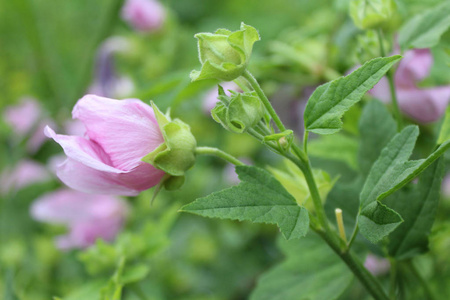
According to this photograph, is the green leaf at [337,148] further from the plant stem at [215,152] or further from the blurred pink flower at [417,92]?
the plant stem at [215,152]

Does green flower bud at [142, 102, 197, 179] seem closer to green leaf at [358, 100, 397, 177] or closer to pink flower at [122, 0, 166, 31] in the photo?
green leaf at [358, 100, 397, 177]

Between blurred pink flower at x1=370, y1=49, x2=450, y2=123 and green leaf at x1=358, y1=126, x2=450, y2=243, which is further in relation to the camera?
blurred pink flower at x1=370, y1=49, x2=450, y2=123

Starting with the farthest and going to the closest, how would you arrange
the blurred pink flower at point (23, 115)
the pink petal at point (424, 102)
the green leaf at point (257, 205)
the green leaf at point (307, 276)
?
1. the blurred pink flower at point (23, 115)
2. the pink petal at point (424, 102)
3. the green leaf at point (307, 276)
4. the green leaf at point (257, 205)

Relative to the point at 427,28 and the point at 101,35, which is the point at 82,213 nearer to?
the point at 101,35

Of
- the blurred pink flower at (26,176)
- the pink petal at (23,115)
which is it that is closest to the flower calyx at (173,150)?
the blurred pink flower at (26,176)

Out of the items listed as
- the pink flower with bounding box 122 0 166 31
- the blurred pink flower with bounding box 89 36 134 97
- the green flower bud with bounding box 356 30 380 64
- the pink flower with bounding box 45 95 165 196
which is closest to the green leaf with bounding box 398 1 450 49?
the green flower bud with bounding box 356 30 380 64

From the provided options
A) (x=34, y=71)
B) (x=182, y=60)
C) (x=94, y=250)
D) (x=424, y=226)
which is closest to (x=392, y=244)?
(x=424, y=226)

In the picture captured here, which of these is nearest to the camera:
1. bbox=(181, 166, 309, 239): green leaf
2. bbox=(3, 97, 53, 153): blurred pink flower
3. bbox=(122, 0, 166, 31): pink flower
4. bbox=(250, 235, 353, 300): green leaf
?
bbox=(181, 166, 309, 239): green leaf
